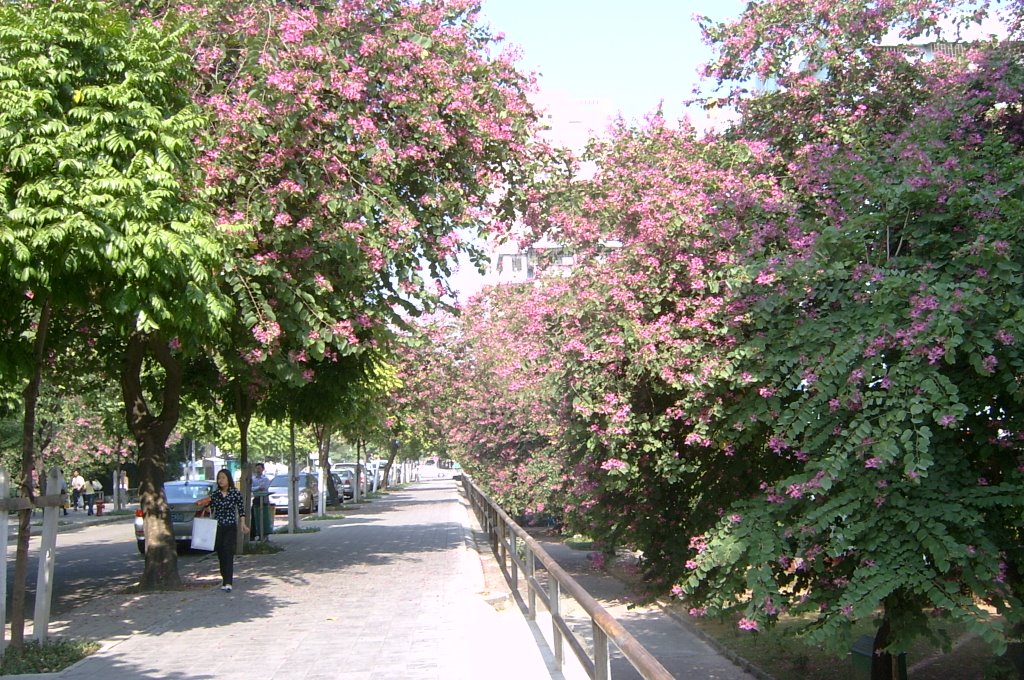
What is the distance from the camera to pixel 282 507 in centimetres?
4069

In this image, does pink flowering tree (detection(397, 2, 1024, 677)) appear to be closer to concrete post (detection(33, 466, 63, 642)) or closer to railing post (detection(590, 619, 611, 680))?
railing post (detection(590, 619, 611, 680))

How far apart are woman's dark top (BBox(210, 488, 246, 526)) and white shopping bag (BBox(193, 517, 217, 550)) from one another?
14 cm

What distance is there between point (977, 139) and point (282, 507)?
35.7m

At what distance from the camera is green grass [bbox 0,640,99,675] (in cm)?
856

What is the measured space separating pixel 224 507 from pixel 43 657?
16.4 ft

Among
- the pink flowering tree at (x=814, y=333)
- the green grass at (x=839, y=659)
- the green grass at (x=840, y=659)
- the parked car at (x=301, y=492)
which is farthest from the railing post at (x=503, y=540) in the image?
the parked car at (x=301, y=492)

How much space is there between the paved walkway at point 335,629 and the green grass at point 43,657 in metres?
0.15

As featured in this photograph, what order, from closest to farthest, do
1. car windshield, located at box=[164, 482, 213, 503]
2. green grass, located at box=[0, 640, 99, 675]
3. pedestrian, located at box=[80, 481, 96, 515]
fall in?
green grass, located at box=[0, 640, 99, 675] < car windshield, located at box=[164, 482, 213, 503] < pedestrian, located at box=[80, 481, 96, 515]

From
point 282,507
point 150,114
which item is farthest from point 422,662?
point 282,507

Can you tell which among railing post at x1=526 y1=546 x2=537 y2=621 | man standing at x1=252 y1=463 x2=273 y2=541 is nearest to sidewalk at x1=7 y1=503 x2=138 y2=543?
man standing at x1=252 y1=463 x2=273 y2=541

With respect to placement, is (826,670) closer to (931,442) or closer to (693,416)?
(693,416)

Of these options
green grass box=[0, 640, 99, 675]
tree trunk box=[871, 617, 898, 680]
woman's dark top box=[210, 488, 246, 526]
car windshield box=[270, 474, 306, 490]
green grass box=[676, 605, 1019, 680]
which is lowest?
green grass box=[676, 605, 1019, 680]

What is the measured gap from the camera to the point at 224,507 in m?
13.9

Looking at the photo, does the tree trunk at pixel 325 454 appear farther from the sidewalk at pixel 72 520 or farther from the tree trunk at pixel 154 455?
the tree trunk at pixel 154 455
